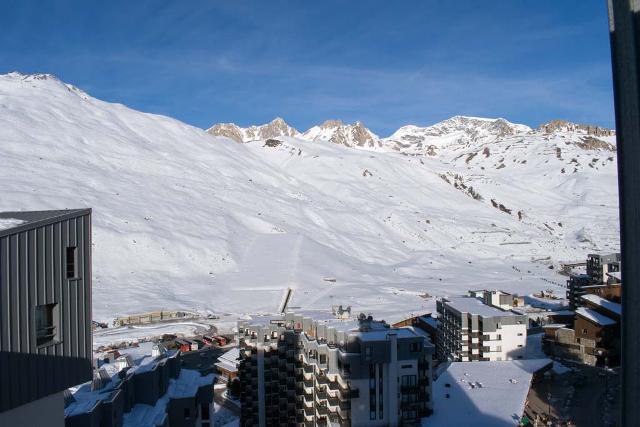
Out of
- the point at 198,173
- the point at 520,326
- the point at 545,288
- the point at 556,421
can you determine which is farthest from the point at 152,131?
the point at 556,421

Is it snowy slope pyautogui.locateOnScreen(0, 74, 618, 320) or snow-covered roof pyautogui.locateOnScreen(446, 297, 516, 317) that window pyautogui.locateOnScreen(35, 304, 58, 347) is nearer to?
snow-covered roof pyautogui.locateOnScreen(446, 297, 516, 317)

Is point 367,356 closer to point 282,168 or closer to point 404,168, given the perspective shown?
point 282,168

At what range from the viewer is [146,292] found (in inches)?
1994

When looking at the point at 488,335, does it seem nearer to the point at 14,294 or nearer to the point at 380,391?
the point at 380,391

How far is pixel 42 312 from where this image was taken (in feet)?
15.8

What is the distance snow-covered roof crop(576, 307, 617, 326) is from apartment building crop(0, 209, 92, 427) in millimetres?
31706

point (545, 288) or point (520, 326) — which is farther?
point (545, 288)

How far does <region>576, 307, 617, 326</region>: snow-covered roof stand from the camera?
30609 mm

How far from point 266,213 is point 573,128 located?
153071 millimetres

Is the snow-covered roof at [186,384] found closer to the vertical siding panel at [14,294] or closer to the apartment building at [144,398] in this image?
the apartment building at [144,398]

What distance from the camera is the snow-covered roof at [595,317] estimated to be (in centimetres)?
3061

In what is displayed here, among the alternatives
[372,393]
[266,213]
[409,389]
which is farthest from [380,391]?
[266,213]

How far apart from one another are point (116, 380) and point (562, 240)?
94.0m

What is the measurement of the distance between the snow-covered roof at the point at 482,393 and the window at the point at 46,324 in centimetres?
1696
